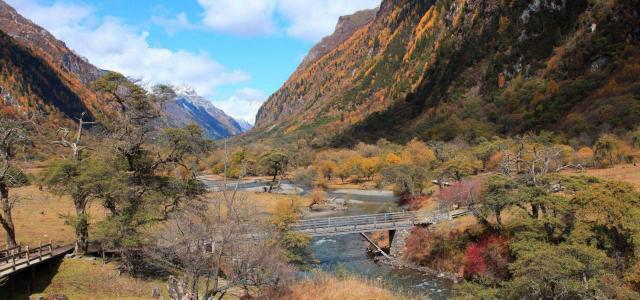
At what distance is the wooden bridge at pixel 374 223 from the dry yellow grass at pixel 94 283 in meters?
15.0

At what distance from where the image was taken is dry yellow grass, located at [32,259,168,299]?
25344 mm

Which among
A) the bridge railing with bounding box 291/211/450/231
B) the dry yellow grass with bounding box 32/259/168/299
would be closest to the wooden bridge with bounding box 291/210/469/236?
the bridge railing with bounding box 291/211/450/231

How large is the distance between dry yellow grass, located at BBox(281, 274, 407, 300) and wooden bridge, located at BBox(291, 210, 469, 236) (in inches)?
618

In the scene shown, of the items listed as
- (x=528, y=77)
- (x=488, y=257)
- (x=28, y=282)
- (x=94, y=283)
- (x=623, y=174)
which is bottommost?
(x=488, y=257)

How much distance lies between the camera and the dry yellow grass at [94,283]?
998 inches

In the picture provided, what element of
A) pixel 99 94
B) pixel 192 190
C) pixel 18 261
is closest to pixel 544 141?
pixel 192 190

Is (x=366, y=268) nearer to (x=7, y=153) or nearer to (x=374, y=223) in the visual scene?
(x=374, y=223)

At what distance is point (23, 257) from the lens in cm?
2575

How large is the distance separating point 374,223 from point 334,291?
21841 millimetres

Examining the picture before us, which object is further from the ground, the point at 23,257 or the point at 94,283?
the point at 23,257

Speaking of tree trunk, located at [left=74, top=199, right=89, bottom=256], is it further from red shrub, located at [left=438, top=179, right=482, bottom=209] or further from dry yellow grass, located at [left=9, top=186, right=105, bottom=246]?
red shrub, located at [left=438, top=179, right=482, bottom=209]

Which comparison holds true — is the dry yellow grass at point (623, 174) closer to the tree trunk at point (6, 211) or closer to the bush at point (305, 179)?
the tree trunk at point (6, 211)

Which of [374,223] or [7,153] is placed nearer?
[7,153]

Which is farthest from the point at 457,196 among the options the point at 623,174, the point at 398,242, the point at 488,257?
the point at 623,174
